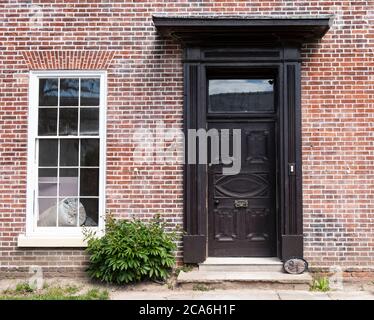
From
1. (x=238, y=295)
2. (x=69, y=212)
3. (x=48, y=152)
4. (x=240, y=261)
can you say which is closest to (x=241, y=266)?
(x=240, y=261)

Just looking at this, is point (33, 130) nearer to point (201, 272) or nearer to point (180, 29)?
point (180, 29)

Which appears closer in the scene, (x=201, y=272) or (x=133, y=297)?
(x=133, y=297)

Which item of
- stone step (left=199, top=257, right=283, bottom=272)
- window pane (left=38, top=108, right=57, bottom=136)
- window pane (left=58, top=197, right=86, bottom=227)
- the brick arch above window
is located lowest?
stone step (left=199, top=257, right=283, bottom=272)

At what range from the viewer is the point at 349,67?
24.3 ft

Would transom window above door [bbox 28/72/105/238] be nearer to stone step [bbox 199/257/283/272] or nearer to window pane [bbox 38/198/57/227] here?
window pane [bbox 38/198/57/227]

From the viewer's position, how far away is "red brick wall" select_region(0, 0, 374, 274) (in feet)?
23.9

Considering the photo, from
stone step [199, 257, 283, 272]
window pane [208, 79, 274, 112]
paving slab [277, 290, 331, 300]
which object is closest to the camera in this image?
paving slab [277, 290, 331, 300]

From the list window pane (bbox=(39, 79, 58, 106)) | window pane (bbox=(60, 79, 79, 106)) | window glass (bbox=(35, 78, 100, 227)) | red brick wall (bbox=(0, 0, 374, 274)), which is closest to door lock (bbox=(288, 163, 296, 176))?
red brick wall (bbox=(0, 0, 374, 274))

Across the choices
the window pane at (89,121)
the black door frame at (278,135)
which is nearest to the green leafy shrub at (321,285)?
the black door frame at (278,135)

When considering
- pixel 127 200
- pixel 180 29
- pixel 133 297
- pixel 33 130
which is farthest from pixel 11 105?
pixel 133 297

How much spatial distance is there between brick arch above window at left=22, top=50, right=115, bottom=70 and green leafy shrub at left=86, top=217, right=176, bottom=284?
8.32 feet

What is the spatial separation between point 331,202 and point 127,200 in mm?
3227
